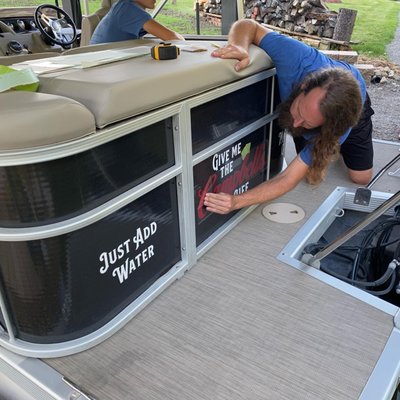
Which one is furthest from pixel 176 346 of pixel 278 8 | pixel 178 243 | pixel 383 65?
pixel 278 8

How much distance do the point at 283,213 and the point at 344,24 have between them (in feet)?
19.7

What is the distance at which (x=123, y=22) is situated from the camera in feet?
7.95

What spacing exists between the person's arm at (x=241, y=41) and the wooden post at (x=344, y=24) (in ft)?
18.3

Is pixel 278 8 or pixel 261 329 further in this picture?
pixel 278 8

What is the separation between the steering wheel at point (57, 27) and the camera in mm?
3695

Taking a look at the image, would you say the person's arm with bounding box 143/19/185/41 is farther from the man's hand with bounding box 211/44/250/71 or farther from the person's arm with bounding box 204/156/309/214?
the person's arm with bounding box 204/156/309/214

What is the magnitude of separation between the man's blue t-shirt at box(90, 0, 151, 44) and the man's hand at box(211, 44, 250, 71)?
3.15 feet

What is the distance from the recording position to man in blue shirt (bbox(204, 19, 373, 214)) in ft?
5.56

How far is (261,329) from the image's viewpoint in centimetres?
138

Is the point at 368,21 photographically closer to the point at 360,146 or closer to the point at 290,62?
the point at 360,146

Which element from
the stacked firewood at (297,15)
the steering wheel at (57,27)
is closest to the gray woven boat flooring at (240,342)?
the steering wheel at (57,27)

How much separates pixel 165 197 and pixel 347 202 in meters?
1.18

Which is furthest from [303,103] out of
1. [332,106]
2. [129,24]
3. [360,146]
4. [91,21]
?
[91,21]

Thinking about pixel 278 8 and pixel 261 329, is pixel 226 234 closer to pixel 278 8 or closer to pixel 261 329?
pixel 261 329
